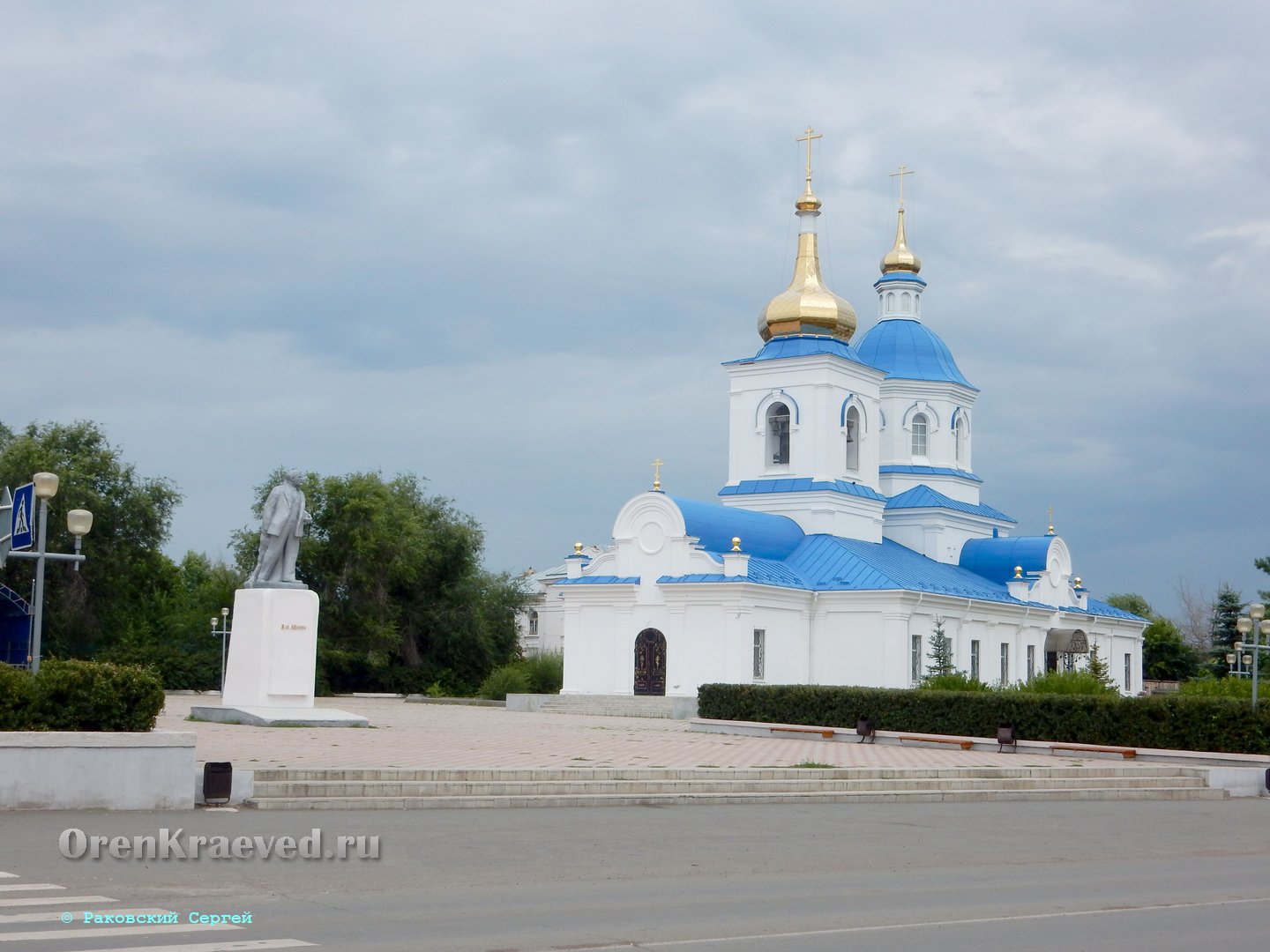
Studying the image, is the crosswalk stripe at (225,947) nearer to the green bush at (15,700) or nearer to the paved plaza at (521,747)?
the green bush at (15,700)

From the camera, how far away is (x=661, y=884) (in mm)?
11148

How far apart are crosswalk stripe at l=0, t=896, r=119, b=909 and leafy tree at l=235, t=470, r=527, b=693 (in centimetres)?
4277

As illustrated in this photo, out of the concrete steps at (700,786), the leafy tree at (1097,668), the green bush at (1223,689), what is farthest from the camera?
the leafy tree at (1097,668)

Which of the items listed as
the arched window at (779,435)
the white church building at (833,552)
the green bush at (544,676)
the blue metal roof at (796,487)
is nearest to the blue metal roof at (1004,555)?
the white church building at (833,552)

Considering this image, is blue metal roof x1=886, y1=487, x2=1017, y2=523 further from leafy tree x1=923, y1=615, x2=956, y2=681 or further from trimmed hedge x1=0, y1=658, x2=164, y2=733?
trimmed hedge x1=0, y1=658, x2=164, y2=733

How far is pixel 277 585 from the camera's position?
26625mm

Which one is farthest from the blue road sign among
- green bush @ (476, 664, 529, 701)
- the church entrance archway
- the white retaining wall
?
green bush @ (476, 664, 529, 701)

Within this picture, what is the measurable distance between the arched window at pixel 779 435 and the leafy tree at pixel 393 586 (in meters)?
14.3

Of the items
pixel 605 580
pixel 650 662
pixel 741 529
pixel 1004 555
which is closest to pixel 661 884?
pixel 650 662

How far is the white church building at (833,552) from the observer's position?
41.2m

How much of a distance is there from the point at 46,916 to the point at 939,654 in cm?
3436

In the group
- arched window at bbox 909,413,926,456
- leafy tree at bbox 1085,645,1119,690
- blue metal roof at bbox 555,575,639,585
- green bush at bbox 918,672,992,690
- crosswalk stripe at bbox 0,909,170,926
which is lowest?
crosswalk stripe at bbox 0,909,170,926

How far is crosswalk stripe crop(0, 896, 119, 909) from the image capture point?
9031 mm

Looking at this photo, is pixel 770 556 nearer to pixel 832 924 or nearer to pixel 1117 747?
pixel 1117 747
